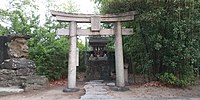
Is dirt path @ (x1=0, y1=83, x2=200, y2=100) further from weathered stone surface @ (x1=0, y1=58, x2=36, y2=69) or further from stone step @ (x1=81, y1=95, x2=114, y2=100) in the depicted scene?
weathered stone surface @ (x1=0, y1=58, x2=36, y2=69)

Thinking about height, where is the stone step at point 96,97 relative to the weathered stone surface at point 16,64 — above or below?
below

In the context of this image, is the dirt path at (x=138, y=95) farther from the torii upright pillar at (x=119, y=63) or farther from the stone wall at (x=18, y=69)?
the stone wall at (x=18, y=69)

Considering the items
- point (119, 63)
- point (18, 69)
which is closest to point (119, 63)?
point (119, 63)

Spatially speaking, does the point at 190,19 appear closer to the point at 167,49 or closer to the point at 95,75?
the point at 167,49

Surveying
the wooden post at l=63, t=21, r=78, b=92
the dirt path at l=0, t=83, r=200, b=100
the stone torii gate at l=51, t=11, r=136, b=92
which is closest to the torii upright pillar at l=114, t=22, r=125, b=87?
the stone torii gate at l=51, t=11, r=136, b=92

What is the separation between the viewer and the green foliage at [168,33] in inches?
363

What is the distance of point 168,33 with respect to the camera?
976 cm

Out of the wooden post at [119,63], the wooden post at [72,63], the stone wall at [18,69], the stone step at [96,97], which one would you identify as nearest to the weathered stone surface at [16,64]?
the stone wall at [18,69]

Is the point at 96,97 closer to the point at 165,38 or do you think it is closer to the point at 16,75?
the point at 165,38

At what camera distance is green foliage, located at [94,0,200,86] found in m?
9.21

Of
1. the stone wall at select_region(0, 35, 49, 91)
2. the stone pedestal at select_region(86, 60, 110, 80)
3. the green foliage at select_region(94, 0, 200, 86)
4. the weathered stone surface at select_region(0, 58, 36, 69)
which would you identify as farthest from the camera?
the stone pedestal at select_region(86, 60, 110, 80)

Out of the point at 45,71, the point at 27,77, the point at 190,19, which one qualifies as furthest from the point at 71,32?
the point at 190,19

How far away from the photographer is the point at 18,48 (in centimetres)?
1078

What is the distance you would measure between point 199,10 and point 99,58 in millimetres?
6247
